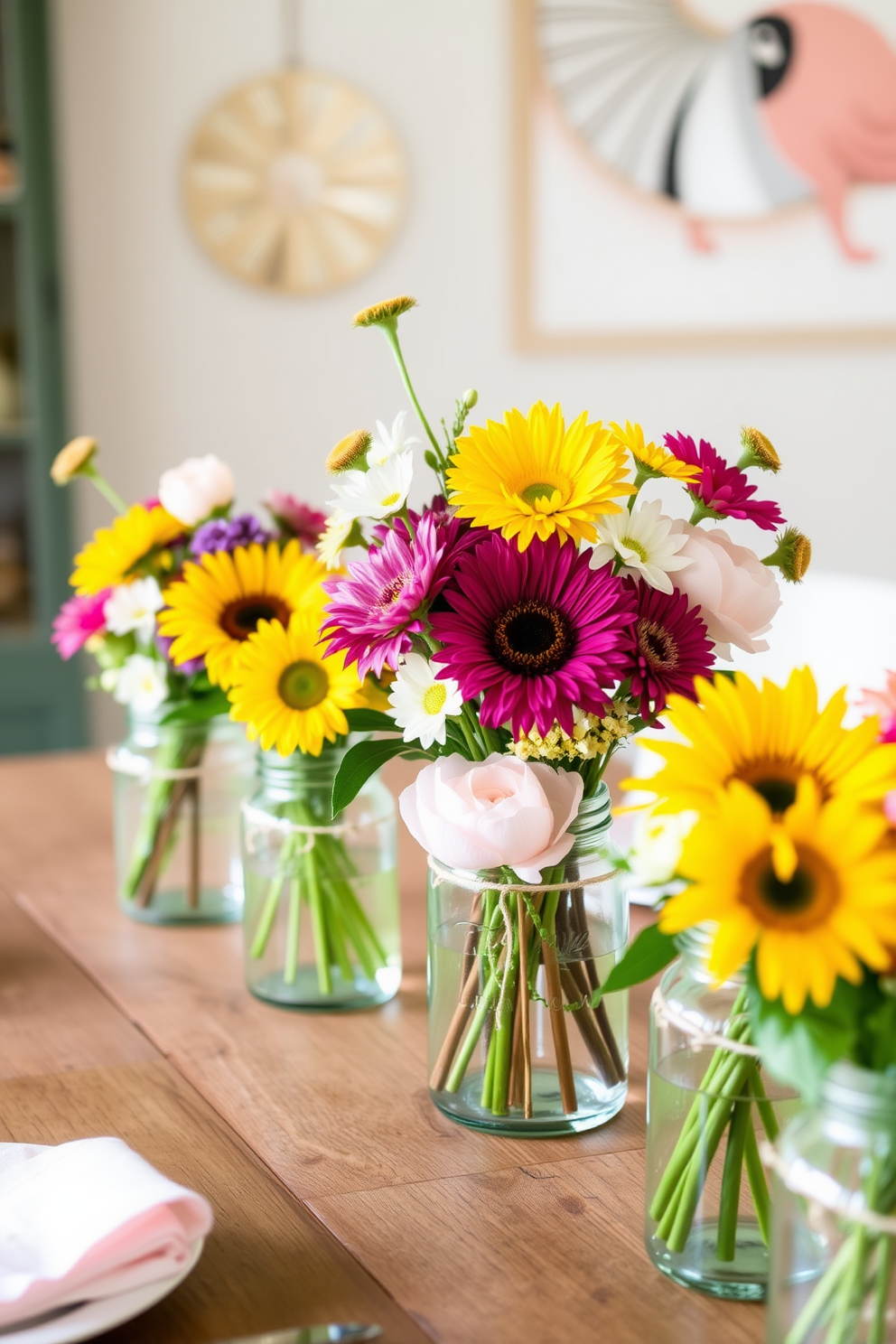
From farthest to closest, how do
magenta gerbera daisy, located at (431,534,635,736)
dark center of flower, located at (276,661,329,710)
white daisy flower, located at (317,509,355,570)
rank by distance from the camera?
dark center of flower, located at (276,661,329,710)
white daisy flower, located at (317,509,355,570)
magenta gerbera daisy, located at (431,534,635,736)

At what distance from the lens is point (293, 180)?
350 cm

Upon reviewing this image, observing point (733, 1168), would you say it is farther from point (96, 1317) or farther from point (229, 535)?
point (229, 535)

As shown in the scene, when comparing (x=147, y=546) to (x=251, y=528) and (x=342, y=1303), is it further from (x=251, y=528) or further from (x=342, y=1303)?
(x=342, y=1303)

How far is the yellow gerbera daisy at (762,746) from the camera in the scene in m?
0.61

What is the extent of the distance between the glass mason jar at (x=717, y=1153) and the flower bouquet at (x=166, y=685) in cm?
53

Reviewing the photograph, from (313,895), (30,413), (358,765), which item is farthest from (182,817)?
(30,413)

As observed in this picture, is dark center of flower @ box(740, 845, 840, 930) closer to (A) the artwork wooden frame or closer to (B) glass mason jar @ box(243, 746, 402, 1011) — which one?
(B) glass mason jar @ box(243, 746, 402, 1011)

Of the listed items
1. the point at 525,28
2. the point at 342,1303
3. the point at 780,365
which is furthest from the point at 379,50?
the point at 342,1303

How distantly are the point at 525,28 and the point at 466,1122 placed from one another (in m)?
3.16

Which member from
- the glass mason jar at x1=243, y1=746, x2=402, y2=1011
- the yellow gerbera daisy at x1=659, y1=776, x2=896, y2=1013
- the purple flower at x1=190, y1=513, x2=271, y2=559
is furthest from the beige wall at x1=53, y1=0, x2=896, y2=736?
the yellow gerbera daisy at x1=659, y1=776, x2=896, y2=1013

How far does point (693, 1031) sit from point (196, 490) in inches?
25.5

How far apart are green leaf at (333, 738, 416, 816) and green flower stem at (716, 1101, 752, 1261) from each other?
290mm

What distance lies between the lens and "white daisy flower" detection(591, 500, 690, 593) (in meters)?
0.79

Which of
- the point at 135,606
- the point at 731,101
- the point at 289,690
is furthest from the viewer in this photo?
the point at 731,101
